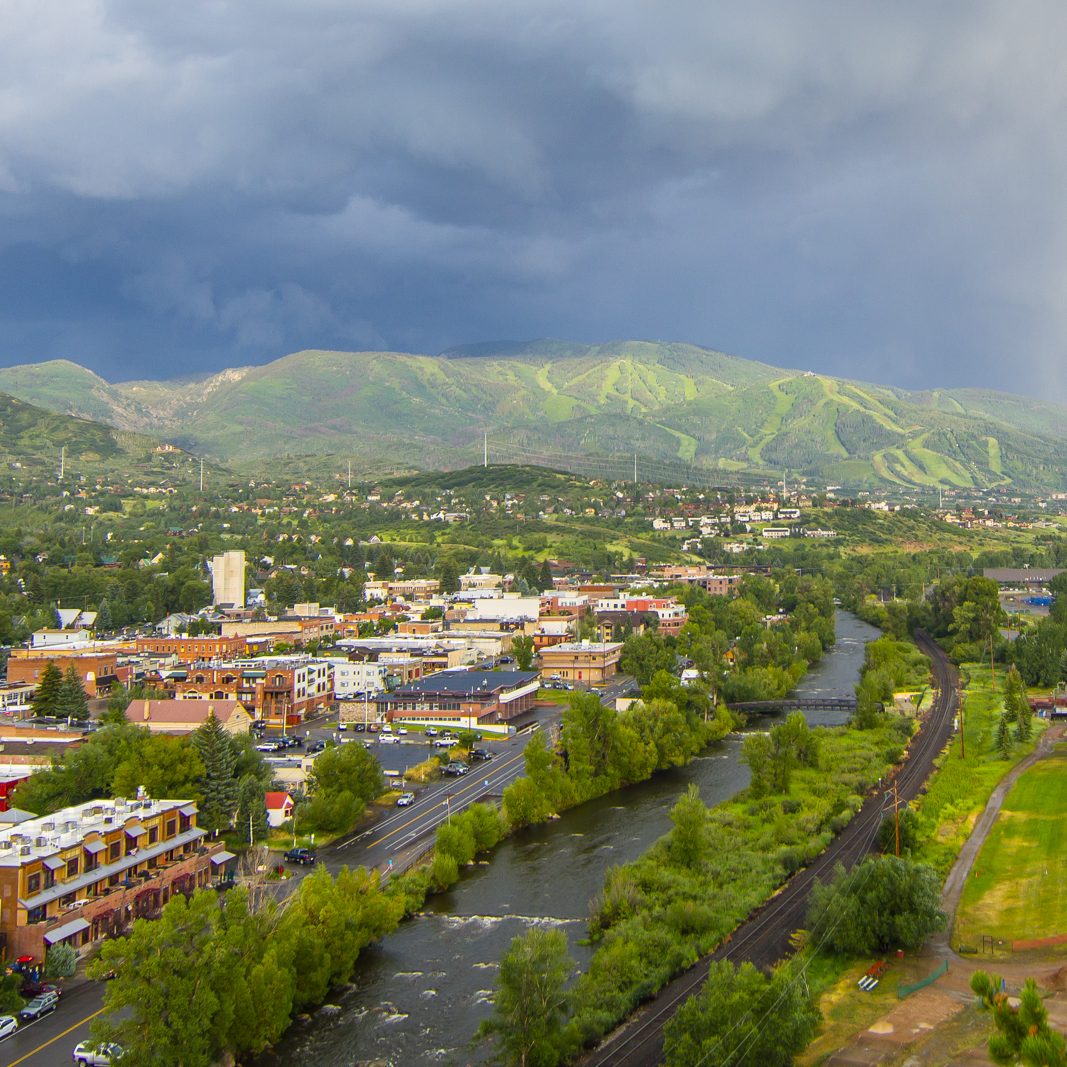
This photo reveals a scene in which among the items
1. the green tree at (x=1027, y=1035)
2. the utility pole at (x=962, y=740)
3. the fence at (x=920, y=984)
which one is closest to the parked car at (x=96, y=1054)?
the green tree at (x=1027, y=1035)

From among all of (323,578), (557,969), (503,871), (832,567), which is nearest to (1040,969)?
(557,969)

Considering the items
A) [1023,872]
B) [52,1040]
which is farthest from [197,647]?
[1023,872]

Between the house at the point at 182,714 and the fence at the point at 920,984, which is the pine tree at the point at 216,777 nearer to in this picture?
the house at the point at 182,714

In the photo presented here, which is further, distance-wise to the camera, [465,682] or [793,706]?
[465,682]

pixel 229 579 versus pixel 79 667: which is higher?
pixel 229 579

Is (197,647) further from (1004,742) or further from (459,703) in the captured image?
(1004,742)

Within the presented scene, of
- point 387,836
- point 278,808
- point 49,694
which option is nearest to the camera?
point 387,836

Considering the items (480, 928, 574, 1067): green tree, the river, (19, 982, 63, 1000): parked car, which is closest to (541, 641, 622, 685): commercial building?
the river
